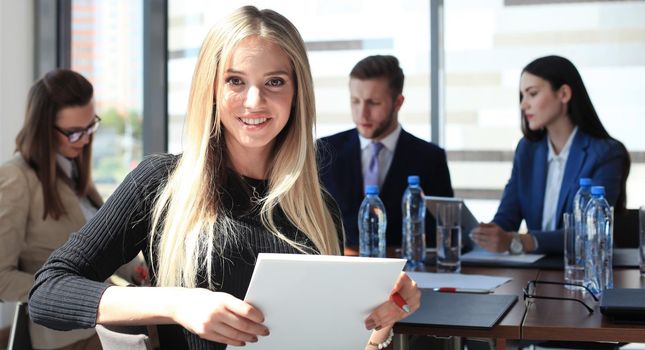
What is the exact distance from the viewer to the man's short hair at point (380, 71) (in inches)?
169

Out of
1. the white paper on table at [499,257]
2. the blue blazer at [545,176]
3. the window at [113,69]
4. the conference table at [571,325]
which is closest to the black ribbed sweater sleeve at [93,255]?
the conference table at [571,325]

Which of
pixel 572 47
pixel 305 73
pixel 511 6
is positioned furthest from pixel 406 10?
pixel 305 73

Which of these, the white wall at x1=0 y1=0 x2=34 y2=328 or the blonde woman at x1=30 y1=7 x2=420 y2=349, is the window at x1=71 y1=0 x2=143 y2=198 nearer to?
the white wall at x1=0 y1=0 x2=34 y2=328

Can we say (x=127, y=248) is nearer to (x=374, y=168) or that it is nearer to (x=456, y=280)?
(x=456, y=280)

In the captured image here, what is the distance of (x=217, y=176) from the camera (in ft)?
6.74

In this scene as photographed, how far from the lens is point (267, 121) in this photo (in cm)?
201

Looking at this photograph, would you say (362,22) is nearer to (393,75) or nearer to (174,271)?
(393,75)

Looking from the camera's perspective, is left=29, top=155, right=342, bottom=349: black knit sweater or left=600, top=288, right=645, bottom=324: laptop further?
left=600, top=288, right=645, bottom=324: laptop

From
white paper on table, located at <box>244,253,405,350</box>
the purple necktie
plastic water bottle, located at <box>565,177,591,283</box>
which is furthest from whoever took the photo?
the purple necktie

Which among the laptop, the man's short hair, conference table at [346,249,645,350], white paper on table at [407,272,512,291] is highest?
the man's short hair

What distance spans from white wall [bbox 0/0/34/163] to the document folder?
3397 mm

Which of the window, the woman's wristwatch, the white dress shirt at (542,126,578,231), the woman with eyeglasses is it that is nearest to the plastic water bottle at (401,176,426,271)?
the woman's wristwatch

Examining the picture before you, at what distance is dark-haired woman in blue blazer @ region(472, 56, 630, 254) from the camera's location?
3.99m

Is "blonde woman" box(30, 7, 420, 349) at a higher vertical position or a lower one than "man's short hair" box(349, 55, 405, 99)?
lower
